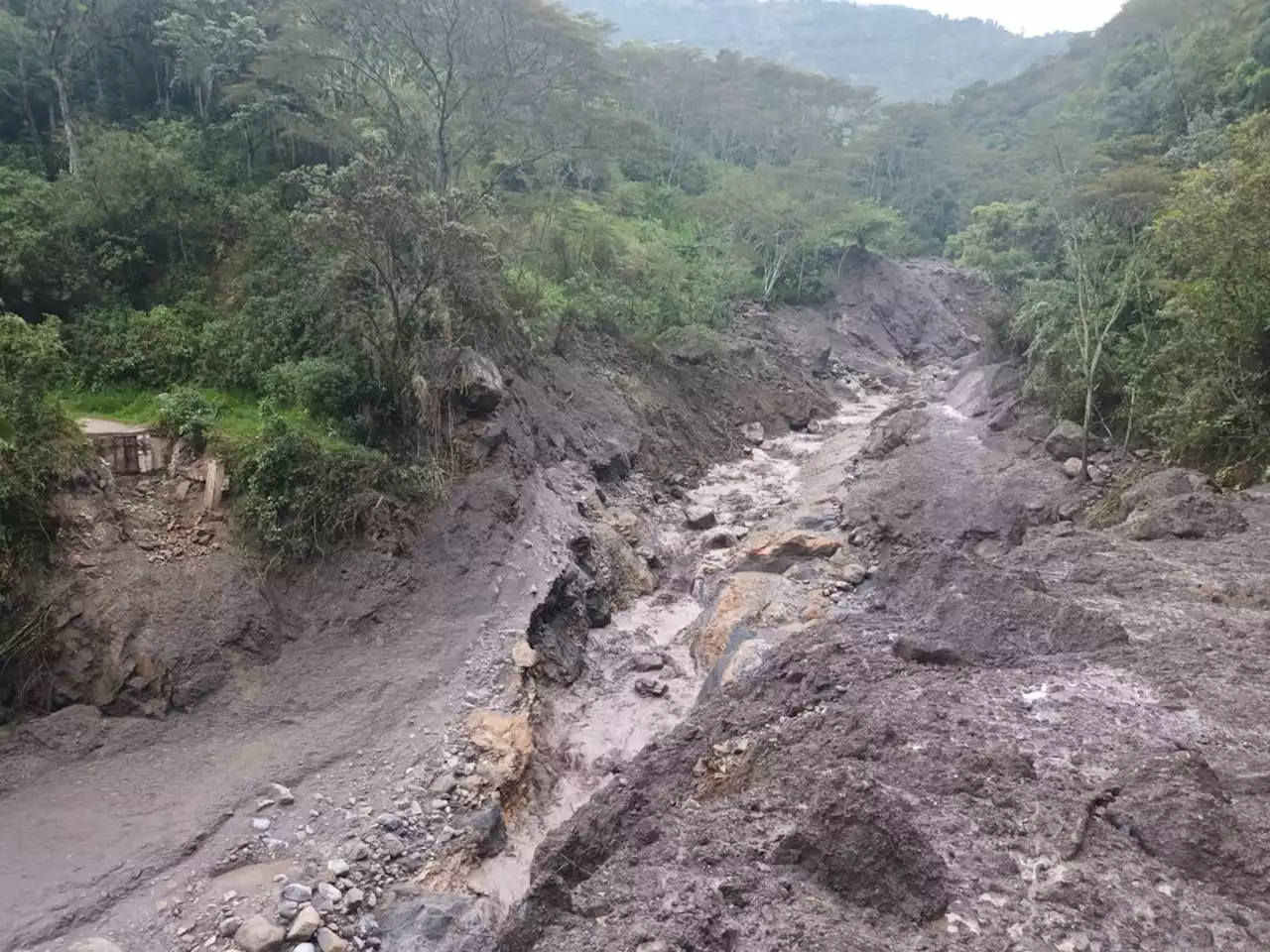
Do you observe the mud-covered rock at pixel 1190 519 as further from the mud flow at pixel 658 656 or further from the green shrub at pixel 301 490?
the green shrub at pixel 301 490

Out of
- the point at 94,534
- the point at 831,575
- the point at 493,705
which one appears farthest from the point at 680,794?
the point at 94,534

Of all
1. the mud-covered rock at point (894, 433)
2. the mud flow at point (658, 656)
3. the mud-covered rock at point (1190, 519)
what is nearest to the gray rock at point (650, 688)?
the mud flow at point (658, 656)

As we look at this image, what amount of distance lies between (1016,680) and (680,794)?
4.29 m

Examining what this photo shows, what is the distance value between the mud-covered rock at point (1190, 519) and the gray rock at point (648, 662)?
873 centimetres

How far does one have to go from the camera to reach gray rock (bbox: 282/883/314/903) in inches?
319

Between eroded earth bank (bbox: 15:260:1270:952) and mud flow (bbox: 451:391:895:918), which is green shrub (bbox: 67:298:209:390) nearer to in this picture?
eroded earth bank (bbox: 15:260:1270:952)

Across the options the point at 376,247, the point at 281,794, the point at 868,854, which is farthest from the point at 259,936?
the point at 376,247

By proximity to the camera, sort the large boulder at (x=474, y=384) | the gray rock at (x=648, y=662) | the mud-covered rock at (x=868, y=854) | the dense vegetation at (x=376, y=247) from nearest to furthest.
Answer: the mud-covered rock at (x=868, y=854), the dense vegetation at (x=376, y=247), the gray rock at (x=648, y=662), the large boulder at (x=474, y=384)

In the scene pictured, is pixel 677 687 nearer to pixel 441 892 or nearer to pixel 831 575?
pixel 831 575

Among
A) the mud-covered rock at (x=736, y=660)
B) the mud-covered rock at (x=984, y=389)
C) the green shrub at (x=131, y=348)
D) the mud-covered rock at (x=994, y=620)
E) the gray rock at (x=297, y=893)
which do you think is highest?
the green shrub at (x=131, y=348)

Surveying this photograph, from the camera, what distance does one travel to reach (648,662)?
14.0 m

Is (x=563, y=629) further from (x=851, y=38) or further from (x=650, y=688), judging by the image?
(x=851, y=38)

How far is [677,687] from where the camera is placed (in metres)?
13.5

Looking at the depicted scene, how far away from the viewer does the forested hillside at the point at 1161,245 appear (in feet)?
47.0
